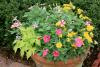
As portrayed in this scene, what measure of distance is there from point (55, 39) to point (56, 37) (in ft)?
0.09

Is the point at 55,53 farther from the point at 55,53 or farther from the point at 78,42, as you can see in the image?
the point at 78,42

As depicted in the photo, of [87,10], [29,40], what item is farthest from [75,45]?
[87,10]

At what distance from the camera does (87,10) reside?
4172 millimetres

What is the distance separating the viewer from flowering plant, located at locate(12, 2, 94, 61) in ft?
10.6

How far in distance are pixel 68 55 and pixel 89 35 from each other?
39 cm

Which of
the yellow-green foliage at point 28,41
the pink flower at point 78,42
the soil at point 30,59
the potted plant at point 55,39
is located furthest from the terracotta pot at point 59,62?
the soil at point 30,59

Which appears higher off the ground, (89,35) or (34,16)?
(34,16)

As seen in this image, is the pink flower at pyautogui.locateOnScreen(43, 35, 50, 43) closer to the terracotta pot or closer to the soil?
the terracotta pot

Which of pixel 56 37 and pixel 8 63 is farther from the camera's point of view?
pixel 8 63

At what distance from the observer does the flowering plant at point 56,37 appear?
323cm

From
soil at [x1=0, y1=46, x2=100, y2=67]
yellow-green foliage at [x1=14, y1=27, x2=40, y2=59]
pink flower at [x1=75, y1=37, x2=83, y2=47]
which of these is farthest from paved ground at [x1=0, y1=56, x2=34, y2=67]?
pink flower at [x1=75, y1=37, x2=83, y2=47]

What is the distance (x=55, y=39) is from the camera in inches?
128

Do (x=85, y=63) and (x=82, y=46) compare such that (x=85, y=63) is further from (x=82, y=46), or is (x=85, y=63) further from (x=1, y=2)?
(x=1, y=2)

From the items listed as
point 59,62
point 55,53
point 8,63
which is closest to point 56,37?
point 55,53
